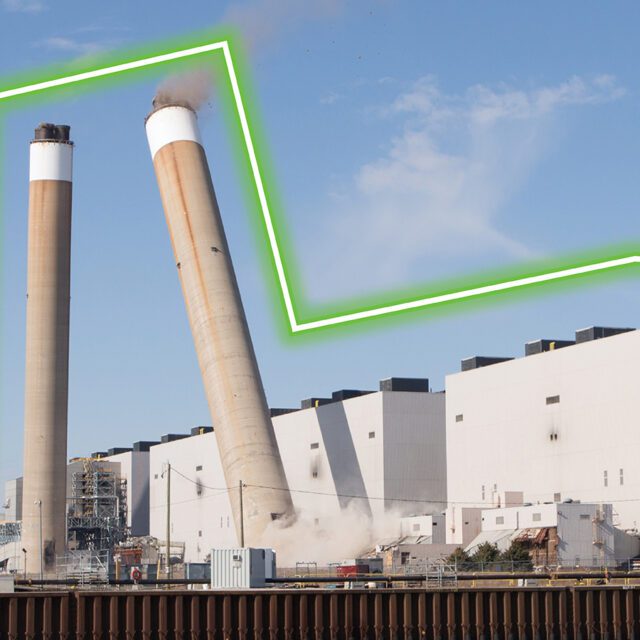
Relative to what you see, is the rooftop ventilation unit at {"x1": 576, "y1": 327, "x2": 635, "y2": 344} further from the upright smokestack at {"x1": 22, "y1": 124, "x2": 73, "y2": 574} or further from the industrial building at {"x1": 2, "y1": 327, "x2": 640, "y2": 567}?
the upright smokestack at {"x1": 22, "y1": 124, "x2": 73, "y2": 574}

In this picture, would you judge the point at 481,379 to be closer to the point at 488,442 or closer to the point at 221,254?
the point at 488,442

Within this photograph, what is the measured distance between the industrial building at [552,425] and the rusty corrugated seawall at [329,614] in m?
37.3

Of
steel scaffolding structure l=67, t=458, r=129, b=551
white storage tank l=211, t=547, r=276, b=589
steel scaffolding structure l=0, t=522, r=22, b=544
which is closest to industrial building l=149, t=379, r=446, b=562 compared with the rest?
steel scaffolding structure l=67, t=458, r=129, b=551

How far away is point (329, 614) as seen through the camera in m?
37.9

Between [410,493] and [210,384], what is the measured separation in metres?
20.9

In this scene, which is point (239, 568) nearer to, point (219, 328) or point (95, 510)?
point (219, 328)

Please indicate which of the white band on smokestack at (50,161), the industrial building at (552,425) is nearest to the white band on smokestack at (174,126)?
the white band on smokestack at (50,161)

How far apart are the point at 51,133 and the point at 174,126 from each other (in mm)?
21191

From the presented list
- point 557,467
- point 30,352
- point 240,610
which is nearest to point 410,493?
point 557,467

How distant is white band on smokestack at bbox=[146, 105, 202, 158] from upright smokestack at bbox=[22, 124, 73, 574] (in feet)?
53.1

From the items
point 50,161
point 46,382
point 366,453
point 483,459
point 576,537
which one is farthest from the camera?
point 50,161

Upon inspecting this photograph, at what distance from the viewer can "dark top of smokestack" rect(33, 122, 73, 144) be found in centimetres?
10931

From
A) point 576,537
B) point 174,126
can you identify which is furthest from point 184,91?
point 576,537

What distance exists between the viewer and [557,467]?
272 ft
